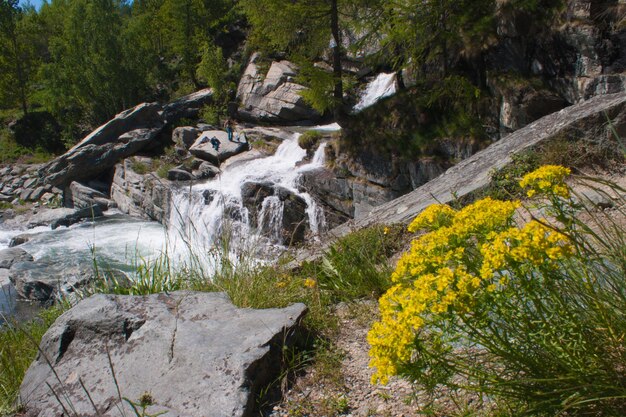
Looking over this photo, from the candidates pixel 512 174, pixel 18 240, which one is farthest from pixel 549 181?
pixel 18 240

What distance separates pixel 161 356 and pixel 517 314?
6.31 feet

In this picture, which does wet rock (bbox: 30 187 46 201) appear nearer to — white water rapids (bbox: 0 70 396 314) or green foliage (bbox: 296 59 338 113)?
white water rapids (bbox: 0 70 396 314)

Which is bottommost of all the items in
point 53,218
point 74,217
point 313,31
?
point 74,217

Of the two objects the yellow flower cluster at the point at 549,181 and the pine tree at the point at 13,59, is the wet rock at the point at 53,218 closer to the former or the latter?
the pine tree at the point at 13,59

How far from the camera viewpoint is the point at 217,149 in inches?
741

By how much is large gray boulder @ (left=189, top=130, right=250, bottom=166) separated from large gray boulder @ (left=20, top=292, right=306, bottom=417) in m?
15.6

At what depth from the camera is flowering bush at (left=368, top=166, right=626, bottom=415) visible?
5.27 feet

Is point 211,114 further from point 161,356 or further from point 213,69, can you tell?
point 161,356

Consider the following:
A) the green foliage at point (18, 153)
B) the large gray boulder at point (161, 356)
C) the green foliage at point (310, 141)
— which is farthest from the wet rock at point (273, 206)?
the green foliage at point (18, 153)

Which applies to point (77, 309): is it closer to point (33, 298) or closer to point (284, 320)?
point (284, 320)

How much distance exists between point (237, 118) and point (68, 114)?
1216 centimetres

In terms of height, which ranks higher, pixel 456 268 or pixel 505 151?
pixel 456 268

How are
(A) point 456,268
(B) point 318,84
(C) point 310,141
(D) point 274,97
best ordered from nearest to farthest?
(A) point 456,268, (B) point 318,84, (C) point 310,141, (D) point 274,97

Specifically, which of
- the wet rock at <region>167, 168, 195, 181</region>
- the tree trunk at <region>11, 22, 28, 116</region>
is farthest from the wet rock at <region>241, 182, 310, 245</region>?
the tree trunk at <region>11, 22, 28, 116</region>
